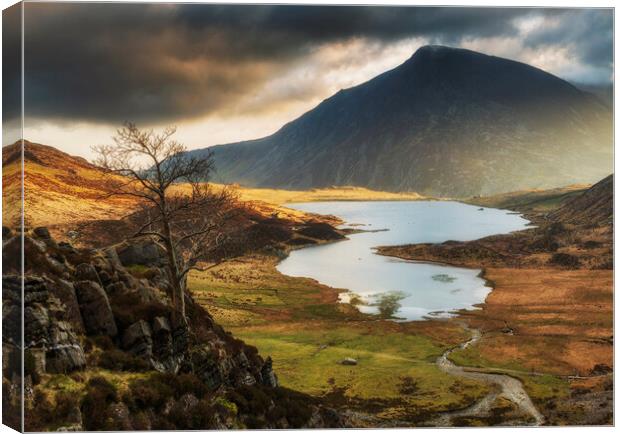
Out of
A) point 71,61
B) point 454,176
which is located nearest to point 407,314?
point 71,61

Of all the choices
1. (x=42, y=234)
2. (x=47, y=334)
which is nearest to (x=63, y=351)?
(x=47, y=334)

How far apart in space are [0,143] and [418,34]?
600 inches

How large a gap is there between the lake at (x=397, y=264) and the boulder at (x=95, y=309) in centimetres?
1664

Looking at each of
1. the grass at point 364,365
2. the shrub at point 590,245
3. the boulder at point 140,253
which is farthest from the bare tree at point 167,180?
the shrub at point 590,245

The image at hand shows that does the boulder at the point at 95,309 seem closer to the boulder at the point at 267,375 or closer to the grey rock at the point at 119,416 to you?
the grey rock at the point at 119,416

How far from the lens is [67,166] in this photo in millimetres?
17469

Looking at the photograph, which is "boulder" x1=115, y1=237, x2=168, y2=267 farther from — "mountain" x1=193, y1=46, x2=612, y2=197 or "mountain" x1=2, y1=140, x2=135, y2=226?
"mountain" x1=193, y1=46, x2=612, y2=197

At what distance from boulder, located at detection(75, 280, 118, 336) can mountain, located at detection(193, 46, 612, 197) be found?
9154 millimetres

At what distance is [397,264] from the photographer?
2861cm

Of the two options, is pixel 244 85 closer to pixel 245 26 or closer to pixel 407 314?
pixel 245 26

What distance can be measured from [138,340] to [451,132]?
2290 inches

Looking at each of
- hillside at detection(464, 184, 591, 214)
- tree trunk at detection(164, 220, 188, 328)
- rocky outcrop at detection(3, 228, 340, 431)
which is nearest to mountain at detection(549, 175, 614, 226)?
hillside at detection(464, 184, 591, 214)

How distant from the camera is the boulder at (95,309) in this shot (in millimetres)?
11836

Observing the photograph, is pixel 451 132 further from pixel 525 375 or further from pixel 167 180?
pixel 167 180
